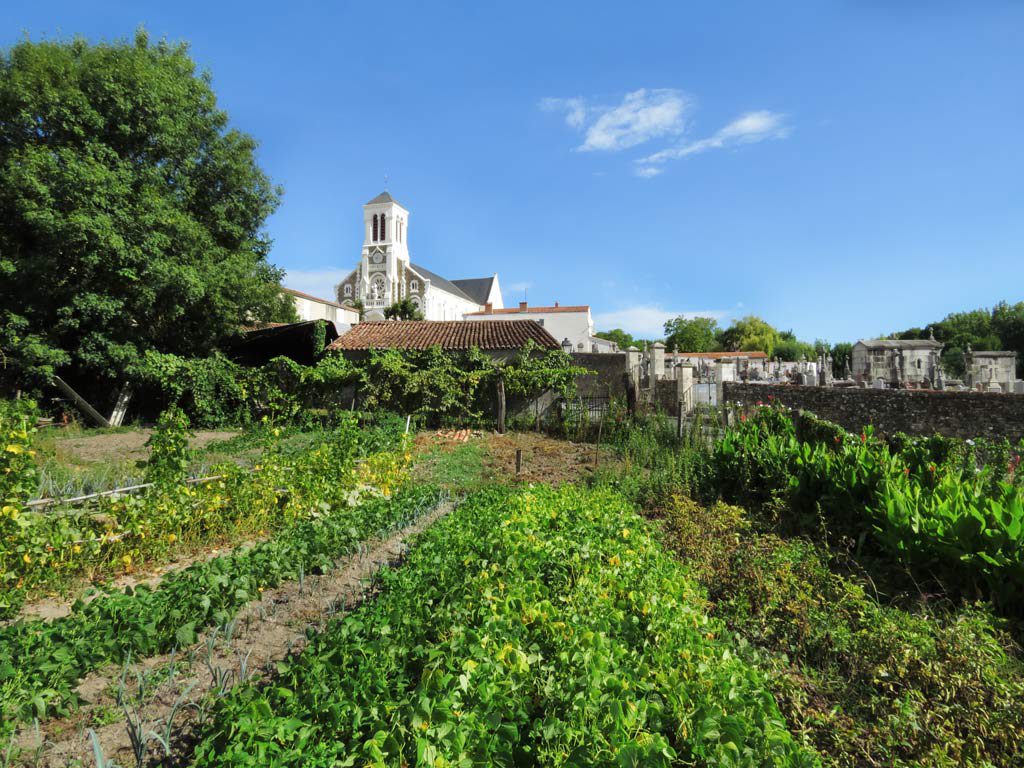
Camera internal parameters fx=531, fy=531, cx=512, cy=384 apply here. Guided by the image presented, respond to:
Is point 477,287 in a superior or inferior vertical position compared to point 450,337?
superior

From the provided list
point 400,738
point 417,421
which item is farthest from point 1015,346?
point 400,738

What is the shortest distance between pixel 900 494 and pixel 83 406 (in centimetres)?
1941

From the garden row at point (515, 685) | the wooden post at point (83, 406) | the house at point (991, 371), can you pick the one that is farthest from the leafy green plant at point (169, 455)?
the house at point (991, 371)

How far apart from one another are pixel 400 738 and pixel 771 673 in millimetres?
2165

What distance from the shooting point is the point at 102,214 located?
46.5ft

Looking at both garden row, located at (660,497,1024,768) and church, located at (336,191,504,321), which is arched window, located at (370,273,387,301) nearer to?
church, located at (336,191,504,321)

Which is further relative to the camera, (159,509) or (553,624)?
(159,509)

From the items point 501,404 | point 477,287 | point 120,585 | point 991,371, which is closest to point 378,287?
point 477,287

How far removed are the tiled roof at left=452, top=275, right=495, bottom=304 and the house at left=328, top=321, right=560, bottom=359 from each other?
189 ft

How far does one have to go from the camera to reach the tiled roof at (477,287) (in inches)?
3044

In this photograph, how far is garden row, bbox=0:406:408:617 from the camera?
4535mm

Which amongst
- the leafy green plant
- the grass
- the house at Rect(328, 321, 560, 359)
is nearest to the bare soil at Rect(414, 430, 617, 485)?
the grass

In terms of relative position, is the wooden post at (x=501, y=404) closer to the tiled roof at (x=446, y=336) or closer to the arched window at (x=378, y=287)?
the tiled roof at (x=446, y=336)

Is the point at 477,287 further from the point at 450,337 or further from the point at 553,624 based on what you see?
the point at 553,624
